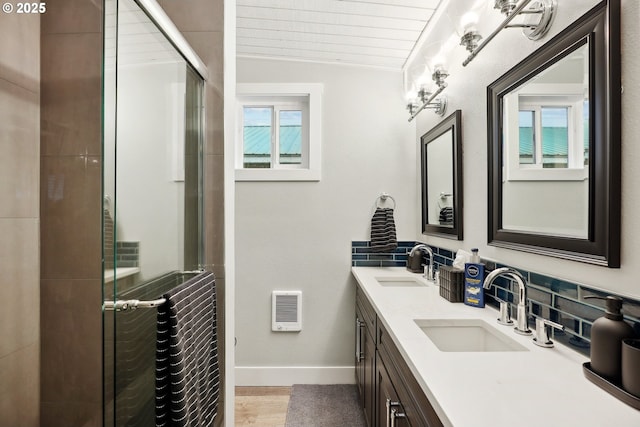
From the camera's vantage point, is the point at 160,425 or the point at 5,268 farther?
the point at 5,268

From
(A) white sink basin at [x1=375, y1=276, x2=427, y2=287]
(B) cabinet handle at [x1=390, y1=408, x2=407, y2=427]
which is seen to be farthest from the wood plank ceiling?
(B) cabinet handle at [x1=390, y1=408, x2=407, y2=427]

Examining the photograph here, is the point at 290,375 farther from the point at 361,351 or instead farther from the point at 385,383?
the point at 385,383

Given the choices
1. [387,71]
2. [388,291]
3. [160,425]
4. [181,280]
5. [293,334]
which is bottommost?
[293,334]

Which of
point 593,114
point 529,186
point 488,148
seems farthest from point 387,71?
point 593,114

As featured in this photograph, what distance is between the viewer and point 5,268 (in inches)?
43.9

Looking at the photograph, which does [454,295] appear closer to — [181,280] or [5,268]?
[181,280]

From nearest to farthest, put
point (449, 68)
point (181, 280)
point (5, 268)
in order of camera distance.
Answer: point (5, 268), point (181, 280), point (449, 68)

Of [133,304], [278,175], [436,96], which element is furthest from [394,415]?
[278,175]

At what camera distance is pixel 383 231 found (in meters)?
2.41

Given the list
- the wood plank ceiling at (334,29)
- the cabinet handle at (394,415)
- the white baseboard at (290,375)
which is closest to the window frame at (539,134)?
the cabinet handle at (394,415)

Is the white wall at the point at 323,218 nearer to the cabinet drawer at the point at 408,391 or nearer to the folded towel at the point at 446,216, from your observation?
the folded towel at the point at 446,216

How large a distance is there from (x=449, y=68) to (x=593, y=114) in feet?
3.74

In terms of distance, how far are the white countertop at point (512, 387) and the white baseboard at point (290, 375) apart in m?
1.60

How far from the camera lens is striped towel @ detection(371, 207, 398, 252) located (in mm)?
2400
